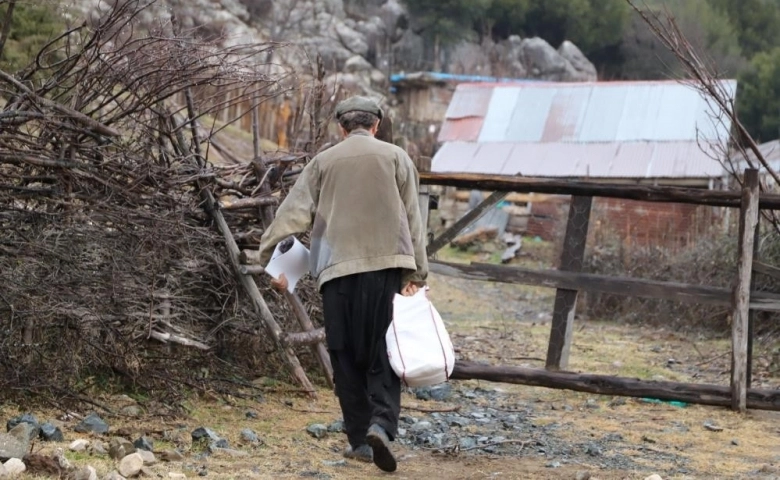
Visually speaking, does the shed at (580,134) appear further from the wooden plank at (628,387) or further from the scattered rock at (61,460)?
the scattered rock at (61,460)

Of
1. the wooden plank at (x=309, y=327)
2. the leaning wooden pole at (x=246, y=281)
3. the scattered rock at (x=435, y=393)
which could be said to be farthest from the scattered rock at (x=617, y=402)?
the leaning wooden pole at (x=246, y=281)

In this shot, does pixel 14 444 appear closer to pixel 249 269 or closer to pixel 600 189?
pixel 249 269

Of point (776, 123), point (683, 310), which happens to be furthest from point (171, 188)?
point (776, 123)

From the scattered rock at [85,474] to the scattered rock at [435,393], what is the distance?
3482 millimetres

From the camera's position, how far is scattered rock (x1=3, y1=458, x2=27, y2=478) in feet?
13.9

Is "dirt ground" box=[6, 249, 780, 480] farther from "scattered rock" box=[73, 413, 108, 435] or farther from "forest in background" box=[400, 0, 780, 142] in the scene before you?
"forest in background" box=[400, 0, 780, 142]

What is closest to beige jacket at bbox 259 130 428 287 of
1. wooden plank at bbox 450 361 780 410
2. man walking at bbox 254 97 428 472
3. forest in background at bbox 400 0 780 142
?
man walking at bbox 254 97 428 472

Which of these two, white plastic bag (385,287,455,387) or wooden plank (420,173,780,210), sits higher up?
wooden plank (420,173,780,210)

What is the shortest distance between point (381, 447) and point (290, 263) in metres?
1.11

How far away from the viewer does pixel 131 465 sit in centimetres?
454

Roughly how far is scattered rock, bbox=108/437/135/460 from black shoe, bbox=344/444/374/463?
112cm

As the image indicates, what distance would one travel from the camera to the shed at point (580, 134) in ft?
89.9

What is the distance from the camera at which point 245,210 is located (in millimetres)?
7215

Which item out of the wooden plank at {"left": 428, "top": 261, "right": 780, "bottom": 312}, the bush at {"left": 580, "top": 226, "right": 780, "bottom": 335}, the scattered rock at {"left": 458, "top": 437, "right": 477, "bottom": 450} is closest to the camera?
the scattered rock at {"left": 458, "top": 437, "right": 477, "bottom": 450}
